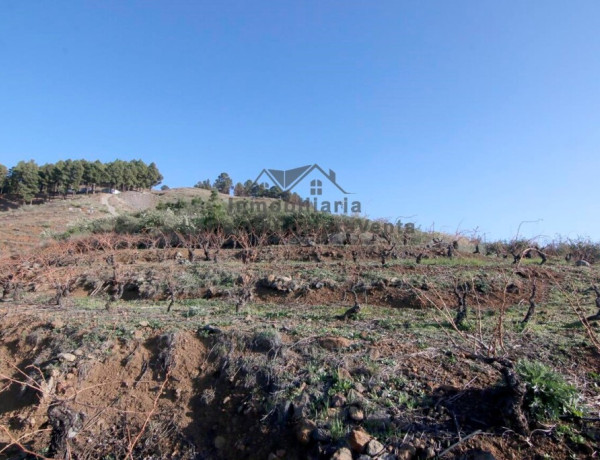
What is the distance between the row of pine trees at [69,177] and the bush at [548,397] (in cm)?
4835

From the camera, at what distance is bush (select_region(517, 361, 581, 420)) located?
2.58 m

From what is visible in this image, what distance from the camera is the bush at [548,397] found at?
102 inches

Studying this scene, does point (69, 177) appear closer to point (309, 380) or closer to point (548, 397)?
point (309, 380)

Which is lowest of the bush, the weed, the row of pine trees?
the weed

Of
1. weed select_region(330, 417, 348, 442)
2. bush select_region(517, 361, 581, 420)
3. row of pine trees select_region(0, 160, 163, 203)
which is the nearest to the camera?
bush select_region(517, 361, 581, 420)

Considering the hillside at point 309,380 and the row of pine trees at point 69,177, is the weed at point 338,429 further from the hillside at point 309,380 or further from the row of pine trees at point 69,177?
the row of pine trees at point 69,177

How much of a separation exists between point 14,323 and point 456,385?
21.9ft

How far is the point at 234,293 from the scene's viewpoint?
8.21 meters

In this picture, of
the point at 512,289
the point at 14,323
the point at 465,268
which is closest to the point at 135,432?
the point at 14,323

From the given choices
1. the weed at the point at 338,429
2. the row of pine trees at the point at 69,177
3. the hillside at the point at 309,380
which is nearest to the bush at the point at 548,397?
the hillside at the point at 309,380

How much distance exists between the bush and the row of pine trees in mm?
48352

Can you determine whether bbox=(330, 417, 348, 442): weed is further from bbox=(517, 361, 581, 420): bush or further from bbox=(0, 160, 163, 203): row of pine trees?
bbox=(0, 160, 163, 203): row of pine trees

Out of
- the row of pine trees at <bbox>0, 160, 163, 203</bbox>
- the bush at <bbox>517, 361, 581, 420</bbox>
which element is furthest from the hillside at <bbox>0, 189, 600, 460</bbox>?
the row of pine trees at <bbox>0, 160, 163, 203</bbox>

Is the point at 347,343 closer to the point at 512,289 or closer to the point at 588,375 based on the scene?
the point at 588,375
